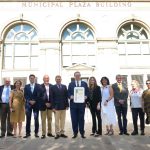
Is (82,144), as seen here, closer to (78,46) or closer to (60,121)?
(60,121)

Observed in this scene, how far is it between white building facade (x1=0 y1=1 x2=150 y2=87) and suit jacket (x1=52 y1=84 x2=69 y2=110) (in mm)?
11843

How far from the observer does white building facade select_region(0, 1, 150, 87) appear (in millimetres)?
21141

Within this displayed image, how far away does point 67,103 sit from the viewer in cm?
918

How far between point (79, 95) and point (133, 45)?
13.8 m

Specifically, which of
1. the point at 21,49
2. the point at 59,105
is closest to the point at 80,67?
the point at 21,49

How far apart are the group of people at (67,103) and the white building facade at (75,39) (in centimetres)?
1133

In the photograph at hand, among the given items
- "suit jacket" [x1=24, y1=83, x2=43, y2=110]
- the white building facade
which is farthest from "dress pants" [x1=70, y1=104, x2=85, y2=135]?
the white building facade

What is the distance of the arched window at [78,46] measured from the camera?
70.5ft

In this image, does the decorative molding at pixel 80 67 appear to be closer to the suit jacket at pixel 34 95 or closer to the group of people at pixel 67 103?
the group of people at pixel 67 103

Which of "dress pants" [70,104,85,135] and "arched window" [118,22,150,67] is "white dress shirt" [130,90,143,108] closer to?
"dress pants" [70,104,85,135]

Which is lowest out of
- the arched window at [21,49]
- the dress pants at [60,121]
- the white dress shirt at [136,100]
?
the dress pants at [60,121]

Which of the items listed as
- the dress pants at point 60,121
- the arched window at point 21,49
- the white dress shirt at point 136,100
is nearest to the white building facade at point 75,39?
the arched window at point 21,49

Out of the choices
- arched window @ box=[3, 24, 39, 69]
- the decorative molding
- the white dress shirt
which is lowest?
the white dress shirt

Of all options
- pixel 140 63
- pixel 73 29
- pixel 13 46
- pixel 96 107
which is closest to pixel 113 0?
pixel 73 29
